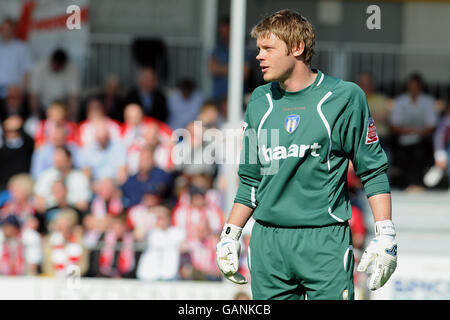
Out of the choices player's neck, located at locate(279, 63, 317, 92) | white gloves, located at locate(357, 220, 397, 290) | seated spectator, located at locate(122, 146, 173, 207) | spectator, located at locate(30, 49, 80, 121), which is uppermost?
Result: player's neck, located at locate(279, 63, 317, 92)

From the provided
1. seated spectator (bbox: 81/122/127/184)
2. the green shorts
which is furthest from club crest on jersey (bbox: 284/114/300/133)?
seated spectator (bbox: 81/122/127/184)

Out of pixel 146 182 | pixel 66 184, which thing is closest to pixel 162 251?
pixel 146 182

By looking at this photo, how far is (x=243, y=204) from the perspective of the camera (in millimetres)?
4352

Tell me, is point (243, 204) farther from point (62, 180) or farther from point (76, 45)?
point (76, 45)

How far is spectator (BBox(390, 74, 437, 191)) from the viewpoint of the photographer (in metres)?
10.5

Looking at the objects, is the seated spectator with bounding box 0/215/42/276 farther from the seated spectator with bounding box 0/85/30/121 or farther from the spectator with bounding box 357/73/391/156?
the spectator with bounding box 357/73/391/156

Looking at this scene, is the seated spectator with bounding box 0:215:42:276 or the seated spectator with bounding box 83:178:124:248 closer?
the seated spectator with bounding box 0:215:42:276

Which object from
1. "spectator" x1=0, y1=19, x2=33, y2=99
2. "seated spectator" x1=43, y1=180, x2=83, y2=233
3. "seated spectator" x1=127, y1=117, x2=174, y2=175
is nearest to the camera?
"seated spectator" x1=43, y1=180, x2=83, y2=233

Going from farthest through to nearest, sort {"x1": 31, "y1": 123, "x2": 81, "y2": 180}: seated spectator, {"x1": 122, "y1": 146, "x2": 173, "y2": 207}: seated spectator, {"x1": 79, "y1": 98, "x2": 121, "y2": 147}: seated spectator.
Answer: {"x1": 79, "y1": 98, "x2": 121, "y2": 147}: seated spectator, {"x1": 31, "y1": 123, "x2": 81, "y2": 180}: seated spectator, {"x1": 122, "y1": 146, "x2": 173, "y2": 207}: seated spectator

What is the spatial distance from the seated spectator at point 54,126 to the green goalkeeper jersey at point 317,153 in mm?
6068

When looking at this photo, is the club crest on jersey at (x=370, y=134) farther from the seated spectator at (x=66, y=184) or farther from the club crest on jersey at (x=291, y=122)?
the seated spectator at (x=66, y=184)

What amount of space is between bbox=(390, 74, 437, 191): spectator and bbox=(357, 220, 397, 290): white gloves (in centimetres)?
660

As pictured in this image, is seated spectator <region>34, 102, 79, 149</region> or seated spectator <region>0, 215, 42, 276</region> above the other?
seated spectator <region>34, 102, 79, 149</region>

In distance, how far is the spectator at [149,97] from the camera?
10227 millimetres
